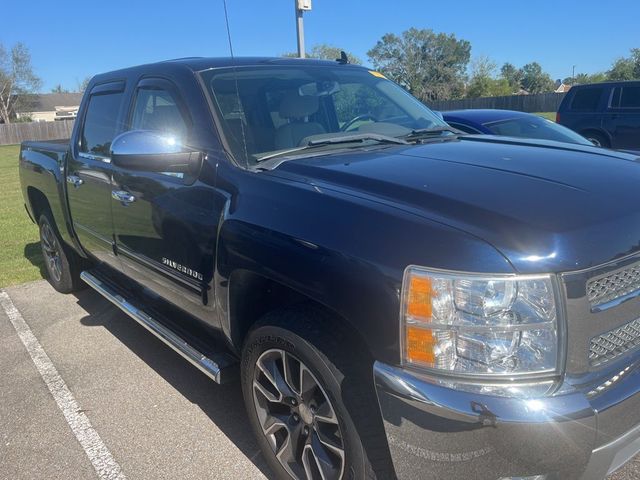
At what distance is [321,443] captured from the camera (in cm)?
239

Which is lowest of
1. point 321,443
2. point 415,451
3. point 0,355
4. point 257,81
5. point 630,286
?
point 0,355

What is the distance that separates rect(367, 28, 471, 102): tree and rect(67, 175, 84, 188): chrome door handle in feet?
281

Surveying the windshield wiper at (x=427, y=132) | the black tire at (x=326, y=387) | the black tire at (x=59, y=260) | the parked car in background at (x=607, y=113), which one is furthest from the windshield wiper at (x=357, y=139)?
the parked car in background at (x=607, y=113)

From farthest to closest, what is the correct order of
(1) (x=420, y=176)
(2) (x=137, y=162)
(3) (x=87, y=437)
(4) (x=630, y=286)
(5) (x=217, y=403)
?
(5) (x=217, y=403) < (3) (x=87, y=437) < (2) (x=137, y=162) < (1) (x=420, y=176) < (4) (x=630, y=286)

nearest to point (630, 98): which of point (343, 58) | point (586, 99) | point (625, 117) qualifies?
point (625, 117)


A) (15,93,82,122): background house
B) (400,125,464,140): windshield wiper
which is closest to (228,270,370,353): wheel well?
(400,125,464,140): windshield wiper

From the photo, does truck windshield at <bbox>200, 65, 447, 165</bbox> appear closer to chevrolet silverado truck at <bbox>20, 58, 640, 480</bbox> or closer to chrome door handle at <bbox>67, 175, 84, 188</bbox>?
chevrolet silverado truck at <bbox>20, 58, 640, 480</bbox>

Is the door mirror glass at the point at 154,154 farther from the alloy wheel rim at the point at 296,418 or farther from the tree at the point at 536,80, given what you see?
the tree at the point at 536,80

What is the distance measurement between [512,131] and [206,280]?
19.2 ft

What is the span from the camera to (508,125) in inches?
301

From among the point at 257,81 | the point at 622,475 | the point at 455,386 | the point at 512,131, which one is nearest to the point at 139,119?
the point at 257,81

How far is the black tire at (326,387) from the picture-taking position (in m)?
2.12

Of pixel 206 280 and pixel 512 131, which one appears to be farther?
pixel 512 131

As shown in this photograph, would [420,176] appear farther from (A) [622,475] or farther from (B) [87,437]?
(B) [87,437]
